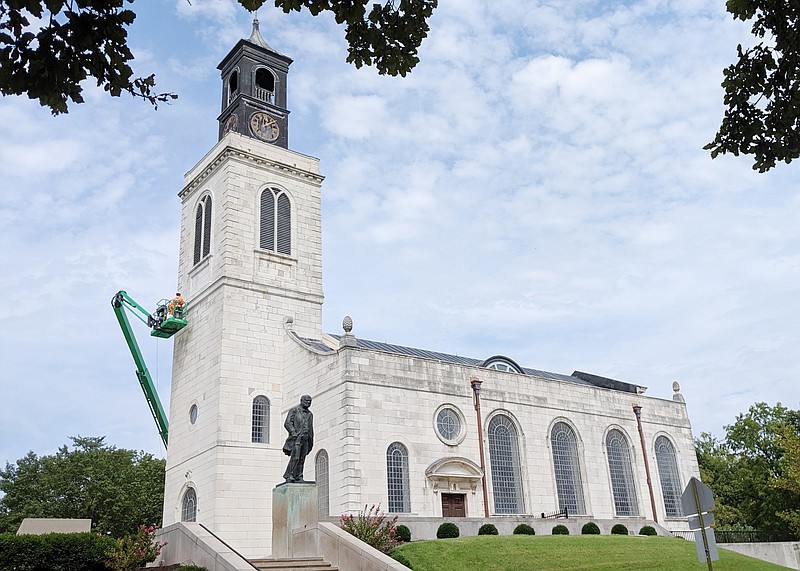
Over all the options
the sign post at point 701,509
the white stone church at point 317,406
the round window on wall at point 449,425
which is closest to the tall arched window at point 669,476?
the white stone church at point 317,406

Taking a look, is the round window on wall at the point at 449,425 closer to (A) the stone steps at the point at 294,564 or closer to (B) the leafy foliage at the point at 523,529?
(B) the leafy foliage at the point at 523,529

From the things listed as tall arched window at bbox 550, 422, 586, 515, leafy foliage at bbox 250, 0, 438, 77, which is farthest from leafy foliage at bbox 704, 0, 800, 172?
tall arched window at bbox 550, 422, 586, 515

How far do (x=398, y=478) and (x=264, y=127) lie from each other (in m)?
19.2

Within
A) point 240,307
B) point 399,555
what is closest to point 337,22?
point 399,555

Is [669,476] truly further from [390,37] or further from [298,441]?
[390,37]

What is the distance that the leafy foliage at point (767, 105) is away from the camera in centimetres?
885

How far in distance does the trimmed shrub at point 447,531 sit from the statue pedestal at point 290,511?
Result: 8944mm

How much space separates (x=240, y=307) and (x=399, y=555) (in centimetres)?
1673

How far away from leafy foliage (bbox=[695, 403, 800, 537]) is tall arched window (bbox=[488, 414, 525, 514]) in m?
15.3

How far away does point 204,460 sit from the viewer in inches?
1287

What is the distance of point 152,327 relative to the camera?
1478 inches

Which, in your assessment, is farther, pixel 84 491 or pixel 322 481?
pixel 84 491

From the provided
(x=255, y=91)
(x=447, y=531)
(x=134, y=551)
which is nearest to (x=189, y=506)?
(x=447, y=531)

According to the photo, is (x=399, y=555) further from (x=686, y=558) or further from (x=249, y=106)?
(x=249, y=106)
